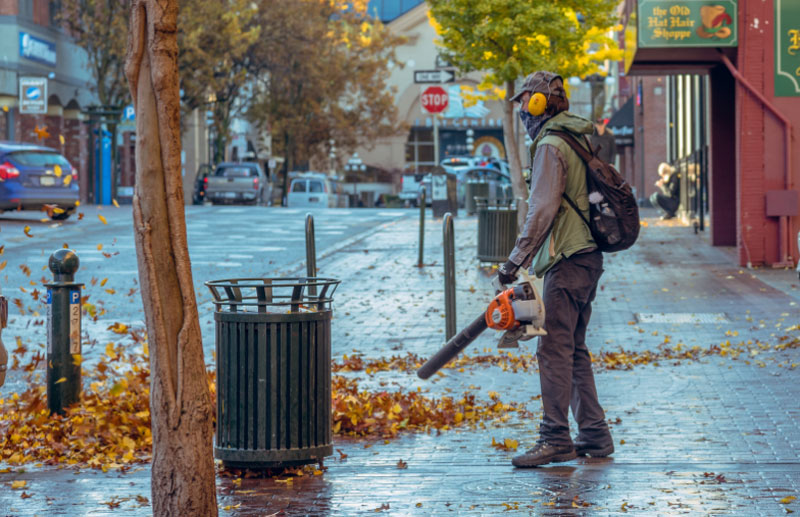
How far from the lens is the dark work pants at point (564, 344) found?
640 centimetres

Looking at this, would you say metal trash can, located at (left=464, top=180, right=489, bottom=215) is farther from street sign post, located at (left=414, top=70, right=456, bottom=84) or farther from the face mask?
the face mask

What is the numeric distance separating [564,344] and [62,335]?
121 inches

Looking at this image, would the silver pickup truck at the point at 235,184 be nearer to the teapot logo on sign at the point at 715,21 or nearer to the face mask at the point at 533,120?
the teapot logo on sign at the point at 715,21

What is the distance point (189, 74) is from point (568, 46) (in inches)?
939

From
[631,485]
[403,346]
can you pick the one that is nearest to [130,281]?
[403,346]

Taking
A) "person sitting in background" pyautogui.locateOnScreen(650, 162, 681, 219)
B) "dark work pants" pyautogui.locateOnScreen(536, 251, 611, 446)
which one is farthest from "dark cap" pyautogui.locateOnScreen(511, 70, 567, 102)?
"person sitting in background" pyautogui.locateOnScreen(650, 162, 681, 219)

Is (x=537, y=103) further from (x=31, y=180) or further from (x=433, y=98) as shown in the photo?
(x=31, y=180)

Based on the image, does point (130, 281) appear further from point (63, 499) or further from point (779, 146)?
point (63, 499)

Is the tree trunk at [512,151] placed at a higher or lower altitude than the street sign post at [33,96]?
lower

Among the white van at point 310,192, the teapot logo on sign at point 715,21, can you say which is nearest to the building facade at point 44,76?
Result: the white van at point 310,192

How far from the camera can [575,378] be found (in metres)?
6.70

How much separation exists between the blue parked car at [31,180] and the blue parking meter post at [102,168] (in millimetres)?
19082

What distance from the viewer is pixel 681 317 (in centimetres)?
1223

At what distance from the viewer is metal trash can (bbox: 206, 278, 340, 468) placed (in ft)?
19.4
